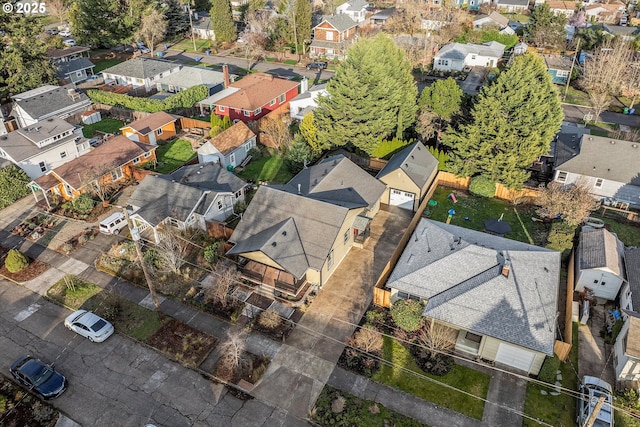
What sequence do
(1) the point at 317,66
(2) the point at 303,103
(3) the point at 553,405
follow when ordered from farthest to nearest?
(1) the point at 317,66 → (2) the point at 303,103 → (3) the point at 553,405

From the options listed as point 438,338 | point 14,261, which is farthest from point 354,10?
point 438,338

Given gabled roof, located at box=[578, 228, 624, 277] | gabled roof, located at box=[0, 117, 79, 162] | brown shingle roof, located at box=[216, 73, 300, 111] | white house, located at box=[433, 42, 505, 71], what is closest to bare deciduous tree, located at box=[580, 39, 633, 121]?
white house, located at box=[433, 42, 505, 71]

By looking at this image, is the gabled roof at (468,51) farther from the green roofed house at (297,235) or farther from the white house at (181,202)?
the white house at (181,202)

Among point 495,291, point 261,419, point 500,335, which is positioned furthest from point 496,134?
point 261,419

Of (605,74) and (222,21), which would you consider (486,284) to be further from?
(222,21)

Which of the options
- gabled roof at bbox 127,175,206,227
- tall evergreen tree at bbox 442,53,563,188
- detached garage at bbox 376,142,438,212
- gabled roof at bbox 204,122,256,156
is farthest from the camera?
gabled roof at bbox 204,122,256,156

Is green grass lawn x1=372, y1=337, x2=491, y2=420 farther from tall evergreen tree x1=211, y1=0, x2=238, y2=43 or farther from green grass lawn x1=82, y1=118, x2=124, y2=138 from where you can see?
tall evergreen tree x1=211, y1=0, x2=238, y2=43
